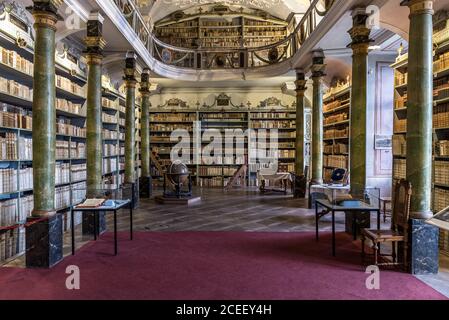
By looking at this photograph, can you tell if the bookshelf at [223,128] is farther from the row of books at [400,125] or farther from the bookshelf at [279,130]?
the row of books at [400,125]

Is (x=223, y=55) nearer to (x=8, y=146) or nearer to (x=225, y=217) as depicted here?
(x=225, y=217)

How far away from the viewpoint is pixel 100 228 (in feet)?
19.5

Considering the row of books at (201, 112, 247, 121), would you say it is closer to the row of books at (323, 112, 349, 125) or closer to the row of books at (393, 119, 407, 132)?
the row of books at (323, 112, 349, 125)

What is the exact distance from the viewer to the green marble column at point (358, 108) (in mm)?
5691

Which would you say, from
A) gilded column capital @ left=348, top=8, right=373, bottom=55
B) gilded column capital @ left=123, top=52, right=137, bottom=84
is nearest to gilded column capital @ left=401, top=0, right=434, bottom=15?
gilded column capital @ left=348, top=8, right=373, bottom=55

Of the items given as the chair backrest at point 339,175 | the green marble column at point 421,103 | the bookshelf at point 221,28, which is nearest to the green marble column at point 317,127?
the chair backrest at point 339,175

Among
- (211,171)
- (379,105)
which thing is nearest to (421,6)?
(379,105)

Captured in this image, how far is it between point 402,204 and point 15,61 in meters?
5.43

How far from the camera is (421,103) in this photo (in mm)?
4031

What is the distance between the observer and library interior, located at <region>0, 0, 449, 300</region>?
387 cm

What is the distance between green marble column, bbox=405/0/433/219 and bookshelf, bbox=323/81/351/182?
5.13 m
